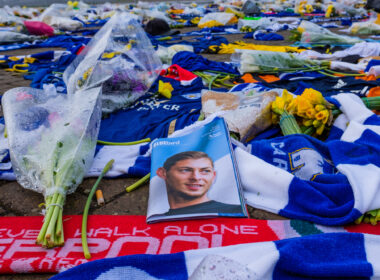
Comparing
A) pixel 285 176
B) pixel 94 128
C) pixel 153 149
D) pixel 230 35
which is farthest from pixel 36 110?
pixel 230 35

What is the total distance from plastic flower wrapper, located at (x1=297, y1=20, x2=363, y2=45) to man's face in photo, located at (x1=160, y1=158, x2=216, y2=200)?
442 centimetres

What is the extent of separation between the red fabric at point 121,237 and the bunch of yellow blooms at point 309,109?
858 millimetres

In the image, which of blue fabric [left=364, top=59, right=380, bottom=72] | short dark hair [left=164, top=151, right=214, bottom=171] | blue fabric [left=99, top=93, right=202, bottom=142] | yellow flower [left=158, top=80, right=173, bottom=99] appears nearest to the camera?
short dark hair [left=164, top=151, right=214, bottom=171]

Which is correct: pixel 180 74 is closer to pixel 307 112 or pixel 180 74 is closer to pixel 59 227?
pixel 307 112

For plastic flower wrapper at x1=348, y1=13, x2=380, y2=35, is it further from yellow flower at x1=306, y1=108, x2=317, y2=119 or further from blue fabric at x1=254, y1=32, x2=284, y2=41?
yellow flower at x1=306, y1=108, x2=317, y2=119

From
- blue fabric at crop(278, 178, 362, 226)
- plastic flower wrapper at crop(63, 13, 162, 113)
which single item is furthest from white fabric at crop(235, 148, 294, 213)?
plastic flower wrapper at crop(63, 13, 162, 113)

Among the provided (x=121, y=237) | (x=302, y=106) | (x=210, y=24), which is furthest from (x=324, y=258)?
(x=210, y=24)

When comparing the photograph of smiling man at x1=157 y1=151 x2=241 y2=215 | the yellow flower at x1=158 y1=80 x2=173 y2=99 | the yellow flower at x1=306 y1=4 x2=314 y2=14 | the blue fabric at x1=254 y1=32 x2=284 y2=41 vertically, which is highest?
the photograph of smiling man at x1=157 y1=151 x2=241 y2=215

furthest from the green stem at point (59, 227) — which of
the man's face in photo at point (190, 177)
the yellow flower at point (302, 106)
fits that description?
the yellow flower at point (302, 106)

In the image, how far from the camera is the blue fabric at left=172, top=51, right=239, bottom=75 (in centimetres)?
383

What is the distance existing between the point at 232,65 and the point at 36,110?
8.81ft

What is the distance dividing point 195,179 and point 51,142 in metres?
0.82

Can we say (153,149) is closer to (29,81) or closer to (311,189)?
(311,189)

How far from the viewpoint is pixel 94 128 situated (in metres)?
2.05
